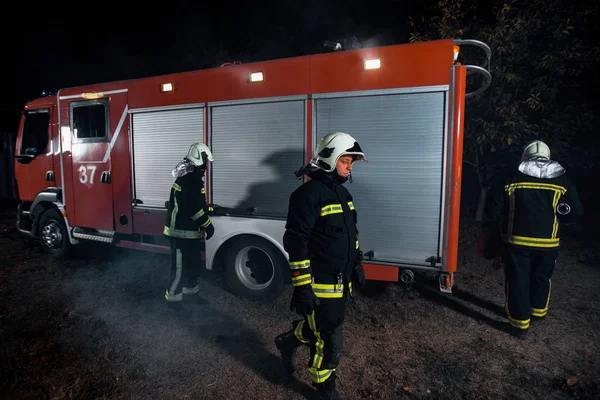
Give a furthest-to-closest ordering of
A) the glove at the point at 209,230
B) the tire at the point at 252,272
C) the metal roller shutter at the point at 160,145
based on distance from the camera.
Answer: the metal roller shutter at the point at 160,145 < the tire at the point at 252,272 < the glove at the point at 209,230

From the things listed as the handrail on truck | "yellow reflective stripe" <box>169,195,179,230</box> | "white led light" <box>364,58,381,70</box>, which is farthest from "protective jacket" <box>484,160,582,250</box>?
"yellow reflective stripe" <box>169,195,179,230</box>

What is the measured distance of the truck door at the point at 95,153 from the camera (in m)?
5.29

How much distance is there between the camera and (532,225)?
354 cm

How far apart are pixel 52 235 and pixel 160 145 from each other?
3.08m

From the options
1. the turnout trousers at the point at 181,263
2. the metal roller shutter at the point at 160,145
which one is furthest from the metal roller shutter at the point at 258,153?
the turnout trousers at the point at 181,263

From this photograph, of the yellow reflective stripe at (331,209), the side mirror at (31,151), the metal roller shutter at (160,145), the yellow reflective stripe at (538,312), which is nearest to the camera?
the yellow reflective stripe at (331,209)

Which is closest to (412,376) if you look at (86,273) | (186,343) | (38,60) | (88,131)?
(186,343)

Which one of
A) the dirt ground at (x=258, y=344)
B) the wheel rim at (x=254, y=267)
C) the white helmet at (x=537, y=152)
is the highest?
the white helmet at (x=537, y=152)

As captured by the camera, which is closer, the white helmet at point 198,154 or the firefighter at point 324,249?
the firefighter at point 324,249

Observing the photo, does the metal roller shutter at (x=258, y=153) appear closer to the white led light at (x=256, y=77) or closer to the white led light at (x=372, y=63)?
the white led light at (x=256, y=77)

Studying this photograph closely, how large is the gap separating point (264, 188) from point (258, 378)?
2011 millimetres

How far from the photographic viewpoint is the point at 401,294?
4715 millimetres

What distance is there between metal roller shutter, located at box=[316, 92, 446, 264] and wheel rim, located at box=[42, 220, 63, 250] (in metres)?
5.09

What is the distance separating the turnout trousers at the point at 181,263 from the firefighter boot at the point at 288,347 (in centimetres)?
174
